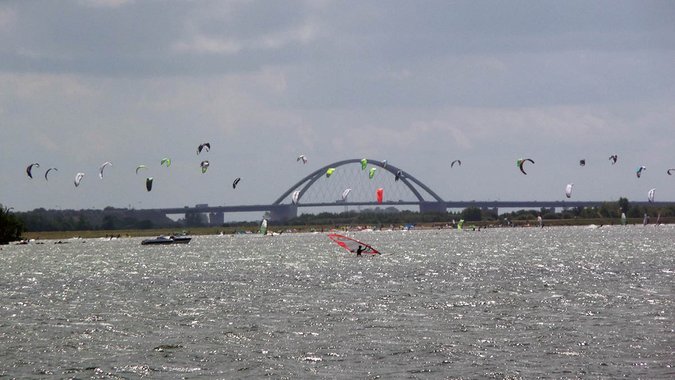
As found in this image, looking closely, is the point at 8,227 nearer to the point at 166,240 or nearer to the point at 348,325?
the point at 166,240

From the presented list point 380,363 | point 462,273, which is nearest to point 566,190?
point 462,273

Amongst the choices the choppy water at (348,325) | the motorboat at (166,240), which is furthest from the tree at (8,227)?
the choppy water at (348,325)

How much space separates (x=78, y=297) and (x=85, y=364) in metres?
22.3

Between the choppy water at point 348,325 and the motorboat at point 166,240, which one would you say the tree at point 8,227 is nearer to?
the motorboat at point 166,240

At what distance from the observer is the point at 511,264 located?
240ft

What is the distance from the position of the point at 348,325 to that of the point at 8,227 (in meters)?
113

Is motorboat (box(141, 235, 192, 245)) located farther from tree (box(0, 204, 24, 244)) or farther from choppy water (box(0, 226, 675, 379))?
choppy water (box(0, 226, 675, 379))

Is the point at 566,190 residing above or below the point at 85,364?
above

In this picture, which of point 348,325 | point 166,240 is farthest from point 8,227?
point 348,325

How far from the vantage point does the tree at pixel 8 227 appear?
13938 cm

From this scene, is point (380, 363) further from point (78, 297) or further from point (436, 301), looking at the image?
point (78, 297)

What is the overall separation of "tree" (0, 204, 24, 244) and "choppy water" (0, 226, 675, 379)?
77217mm

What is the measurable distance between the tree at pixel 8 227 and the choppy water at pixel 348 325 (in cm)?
7722

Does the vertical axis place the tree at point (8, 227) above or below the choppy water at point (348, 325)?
above
